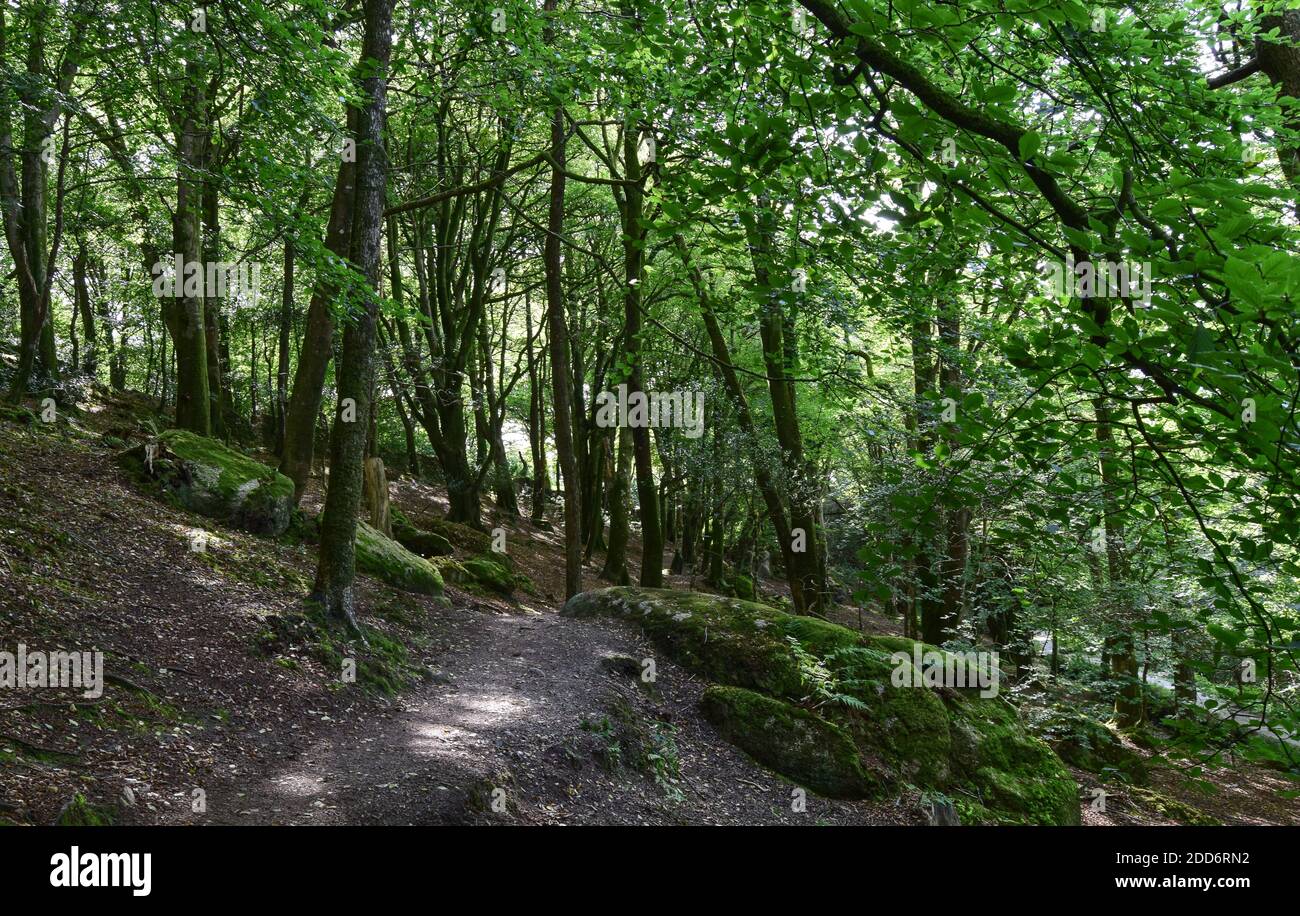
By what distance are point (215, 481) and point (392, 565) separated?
8.68 ft

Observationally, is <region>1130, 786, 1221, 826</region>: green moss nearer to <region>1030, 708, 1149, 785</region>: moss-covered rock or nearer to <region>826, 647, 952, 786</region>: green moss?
<region>1030, 708, 1149, 785</region>: moss-covered rock

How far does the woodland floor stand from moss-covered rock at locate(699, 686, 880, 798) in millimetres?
208

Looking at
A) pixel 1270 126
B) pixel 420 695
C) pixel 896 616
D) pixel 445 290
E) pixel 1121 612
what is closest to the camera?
pixel 1270 126

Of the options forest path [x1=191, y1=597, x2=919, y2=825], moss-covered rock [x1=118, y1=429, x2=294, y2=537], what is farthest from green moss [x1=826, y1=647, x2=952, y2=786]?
moss-covered rock [x1=118, y1=429, x2=294, y2=537]

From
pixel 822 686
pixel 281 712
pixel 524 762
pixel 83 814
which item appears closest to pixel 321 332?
pixel 281 712

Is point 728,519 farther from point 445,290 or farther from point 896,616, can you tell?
point 445,290

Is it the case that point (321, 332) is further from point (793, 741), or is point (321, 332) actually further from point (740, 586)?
point (740, 586)

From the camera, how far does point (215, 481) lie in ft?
33.6

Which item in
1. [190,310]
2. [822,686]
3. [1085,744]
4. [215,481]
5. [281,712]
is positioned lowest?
[1085,744]

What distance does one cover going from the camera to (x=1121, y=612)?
32.6 feet

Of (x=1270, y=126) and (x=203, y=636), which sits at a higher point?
(x=1270, y=126)

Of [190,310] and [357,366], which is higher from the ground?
[190,310]
